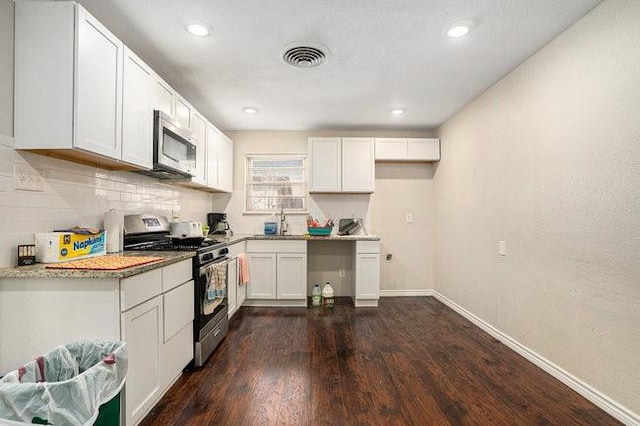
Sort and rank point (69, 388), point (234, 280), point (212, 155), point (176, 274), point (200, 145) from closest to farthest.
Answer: point (69, 388) < point (176, 274) < point (200, 145) < point (234, 280) < point (212, 155)

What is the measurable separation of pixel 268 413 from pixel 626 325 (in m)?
2.16

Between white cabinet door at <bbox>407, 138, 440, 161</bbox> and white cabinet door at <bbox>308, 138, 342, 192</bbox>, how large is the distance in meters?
1.04

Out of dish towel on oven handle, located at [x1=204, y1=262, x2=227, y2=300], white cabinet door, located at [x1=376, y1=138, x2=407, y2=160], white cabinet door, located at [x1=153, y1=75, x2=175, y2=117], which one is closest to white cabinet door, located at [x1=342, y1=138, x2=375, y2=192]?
white cabinet door, located at [x1=376, y1=138, x2=407, y2=160]

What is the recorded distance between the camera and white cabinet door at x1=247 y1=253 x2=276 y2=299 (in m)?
3.98

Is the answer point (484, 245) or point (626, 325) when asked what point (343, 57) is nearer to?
point (484, 245)

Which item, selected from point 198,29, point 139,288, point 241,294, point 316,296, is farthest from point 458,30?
point 241,294

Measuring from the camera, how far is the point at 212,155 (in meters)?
3.71

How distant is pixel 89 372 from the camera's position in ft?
3.88

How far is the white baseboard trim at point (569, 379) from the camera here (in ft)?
5.84

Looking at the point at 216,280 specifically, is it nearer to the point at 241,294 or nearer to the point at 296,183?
the point at 241,294

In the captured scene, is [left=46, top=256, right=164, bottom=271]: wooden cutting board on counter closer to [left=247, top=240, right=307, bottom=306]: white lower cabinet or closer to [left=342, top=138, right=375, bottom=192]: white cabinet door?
[left=247, top=240, right=307, bottom=306]: white lower cabinet

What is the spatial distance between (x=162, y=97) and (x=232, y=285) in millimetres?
1988

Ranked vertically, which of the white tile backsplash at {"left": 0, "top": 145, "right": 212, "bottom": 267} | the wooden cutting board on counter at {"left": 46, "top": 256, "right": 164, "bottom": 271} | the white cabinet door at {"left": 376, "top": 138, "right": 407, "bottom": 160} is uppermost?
the white cabinet door at {"left": 376, "top": 138, "right": 407, "bottom": 160}

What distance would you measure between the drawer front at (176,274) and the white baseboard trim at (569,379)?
2.78 metres
